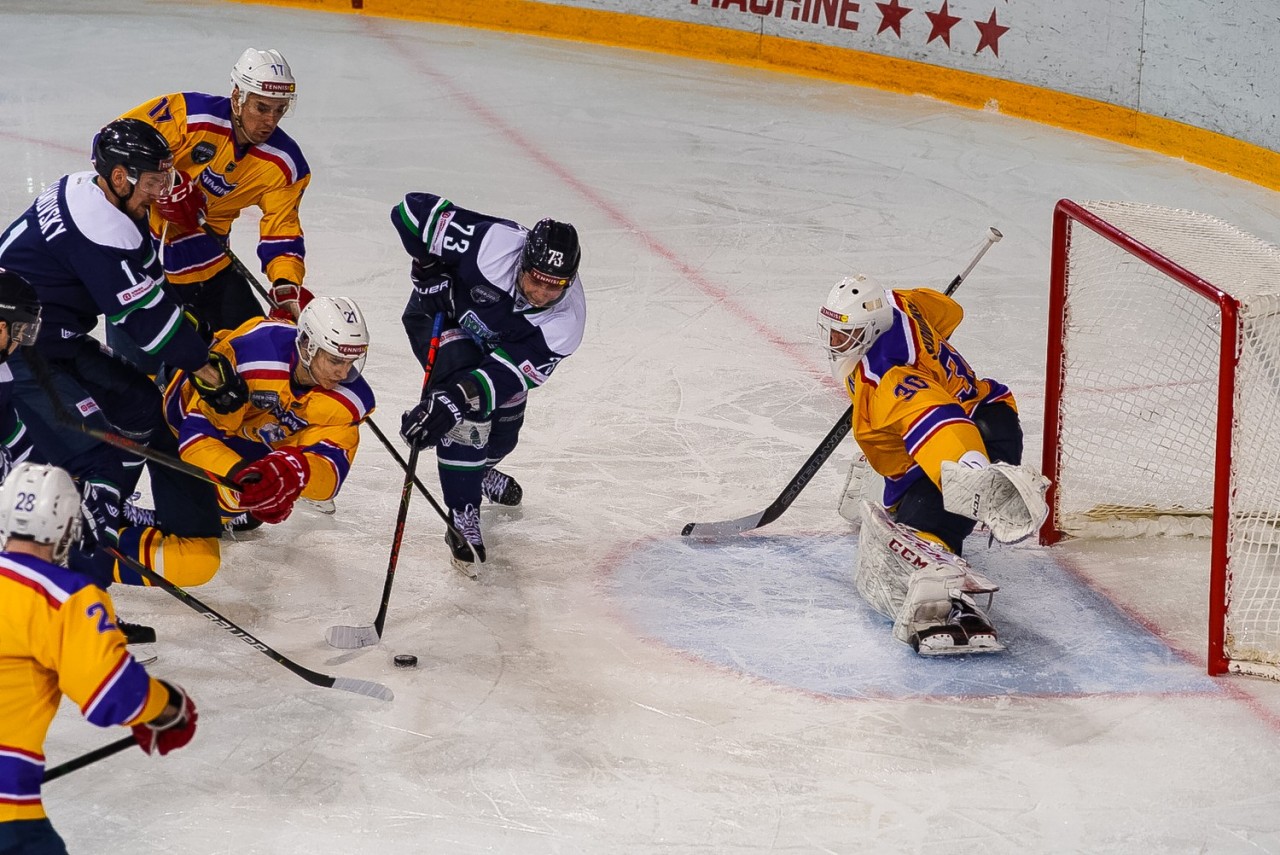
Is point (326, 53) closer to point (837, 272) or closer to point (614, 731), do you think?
point (837, 272)

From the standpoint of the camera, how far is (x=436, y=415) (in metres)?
3.87

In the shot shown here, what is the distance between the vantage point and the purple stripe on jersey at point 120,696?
7.63 ft

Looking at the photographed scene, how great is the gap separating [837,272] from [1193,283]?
8.76 ft

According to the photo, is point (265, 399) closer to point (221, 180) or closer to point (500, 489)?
point (500, 489)

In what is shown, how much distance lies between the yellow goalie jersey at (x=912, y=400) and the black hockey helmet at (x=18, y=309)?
1867mm

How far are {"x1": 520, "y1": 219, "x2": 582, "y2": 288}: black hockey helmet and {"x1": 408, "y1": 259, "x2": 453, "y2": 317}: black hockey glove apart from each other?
373mm

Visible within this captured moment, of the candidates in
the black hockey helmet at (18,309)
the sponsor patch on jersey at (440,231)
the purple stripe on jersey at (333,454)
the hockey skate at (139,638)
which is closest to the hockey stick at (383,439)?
the purple stripe on jersey at (333,454)

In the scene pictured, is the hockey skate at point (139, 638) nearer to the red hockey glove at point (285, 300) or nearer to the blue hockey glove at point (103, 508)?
the blue hockey glove at point (103, 508)

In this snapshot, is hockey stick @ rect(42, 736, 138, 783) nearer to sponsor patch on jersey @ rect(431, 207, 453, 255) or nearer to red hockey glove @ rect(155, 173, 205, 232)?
sponsor patch on jersey @ rect(431, 207, 453, 255)

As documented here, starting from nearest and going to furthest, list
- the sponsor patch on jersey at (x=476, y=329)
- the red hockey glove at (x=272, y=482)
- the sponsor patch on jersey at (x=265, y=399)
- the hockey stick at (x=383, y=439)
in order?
the red hockey glove at (x=272, y=482) → the sponsor patch on jersey at (x=265, y=399) → the hockey stick at (x=383, y=439) → the sponsor patch on jersey at (x=476, y=329)

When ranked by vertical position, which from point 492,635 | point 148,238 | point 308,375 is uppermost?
point 148,238

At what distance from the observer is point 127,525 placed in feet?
12.5

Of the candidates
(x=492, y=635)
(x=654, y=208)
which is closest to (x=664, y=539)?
(x=492, y=635)

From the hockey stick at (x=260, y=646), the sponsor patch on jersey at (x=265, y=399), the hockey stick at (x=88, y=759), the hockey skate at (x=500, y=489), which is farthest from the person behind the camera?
the hockey skate at (x=500, y=489)
